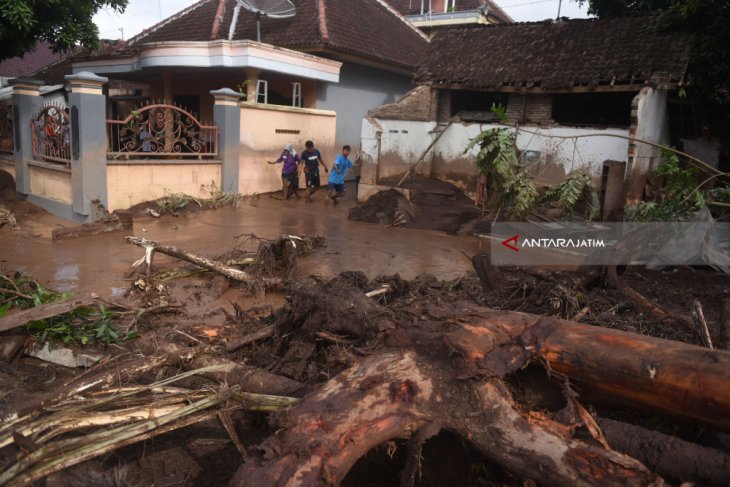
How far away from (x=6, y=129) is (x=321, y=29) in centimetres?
834

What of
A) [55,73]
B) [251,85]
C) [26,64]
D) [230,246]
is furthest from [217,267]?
[26,64]

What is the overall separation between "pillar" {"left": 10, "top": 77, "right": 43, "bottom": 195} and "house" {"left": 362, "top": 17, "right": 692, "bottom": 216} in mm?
7363

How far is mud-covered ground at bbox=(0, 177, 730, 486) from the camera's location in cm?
312

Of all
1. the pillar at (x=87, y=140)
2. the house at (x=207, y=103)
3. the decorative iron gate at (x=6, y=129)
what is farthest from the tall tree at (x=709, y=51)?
the decorative iron gate at (x=6, y=129)

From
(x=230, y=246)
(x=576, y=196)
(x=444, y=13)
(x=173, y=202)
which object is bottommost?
(x=230, y=246)

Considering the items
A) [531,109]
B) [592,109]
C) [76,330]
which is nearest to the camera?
[76,330]

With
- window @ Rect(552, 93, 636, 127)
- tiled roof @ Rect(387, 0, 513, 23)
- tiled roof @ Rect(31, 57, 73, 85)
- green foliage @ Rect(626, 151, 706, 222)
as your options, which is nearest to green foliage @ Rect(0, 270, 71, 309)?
green foliage @ Rect(626, 151, 706, 222)

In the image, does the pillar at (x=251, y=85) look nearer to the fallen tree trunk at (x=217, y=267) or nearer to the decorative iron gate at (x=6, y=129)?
the decorative iron gate at (x=6, y=129)

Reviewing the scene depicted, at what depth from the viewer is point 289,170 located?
14023 millimetres

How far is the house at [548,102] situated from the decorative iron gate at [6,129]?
27.9ft

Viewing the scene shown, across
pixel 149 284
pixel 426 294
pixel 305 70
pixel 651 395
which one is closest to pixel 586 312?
pixel 426 294

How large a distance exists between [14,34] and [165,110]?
278 centimetres

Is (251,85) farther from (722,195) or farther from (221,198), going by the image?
(722,195)

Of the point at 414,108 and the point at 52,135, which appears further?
the point at 414,108
